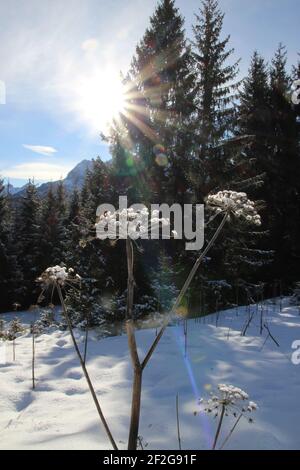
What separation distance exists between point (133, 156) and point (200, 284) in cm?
561

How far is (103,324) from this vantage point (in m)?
12.9

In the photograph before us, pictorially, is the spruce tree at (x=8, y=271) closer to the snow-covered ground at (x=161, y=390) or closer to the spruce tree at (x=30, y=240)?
the spruce tree at (x=30, y=240)

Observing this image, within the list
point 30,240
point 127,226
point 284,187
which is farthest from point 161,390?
point 30,240

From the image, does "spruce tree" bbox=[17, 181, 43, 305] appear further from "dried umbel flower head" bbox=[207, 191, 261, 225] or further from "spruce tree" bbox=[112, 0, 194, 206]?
"dried umbel flower head" bbox=[207, 191, 261, 225]

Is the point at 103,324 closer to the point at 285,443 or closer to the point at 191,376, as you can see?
the point at 191,376

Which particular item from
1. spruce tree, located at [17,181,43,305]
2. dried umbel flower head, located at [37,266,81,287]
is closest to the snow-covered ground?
dried umbel flower head, located at [37,266,81,287]

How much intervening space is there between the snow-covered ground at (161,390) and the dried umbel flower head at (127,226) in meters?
1.87

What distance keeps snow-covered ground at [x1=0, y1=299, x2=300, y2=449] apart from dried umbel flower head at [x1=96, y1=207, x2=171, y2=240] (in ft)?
6.14

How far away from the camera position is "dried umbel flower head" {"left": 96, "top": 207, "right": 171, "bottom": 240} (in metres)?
2.23

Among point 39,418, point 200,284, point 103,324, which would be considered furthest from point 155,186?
point 39,418

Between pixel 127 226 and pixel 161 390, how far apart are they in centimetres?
295

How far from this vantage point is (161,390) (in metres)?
4.46

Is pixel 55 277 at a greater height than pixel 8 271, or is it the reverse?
pixel 55 277

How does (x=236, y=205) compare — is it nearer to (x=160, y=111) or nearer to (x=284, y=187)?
(x=160, y=111)
